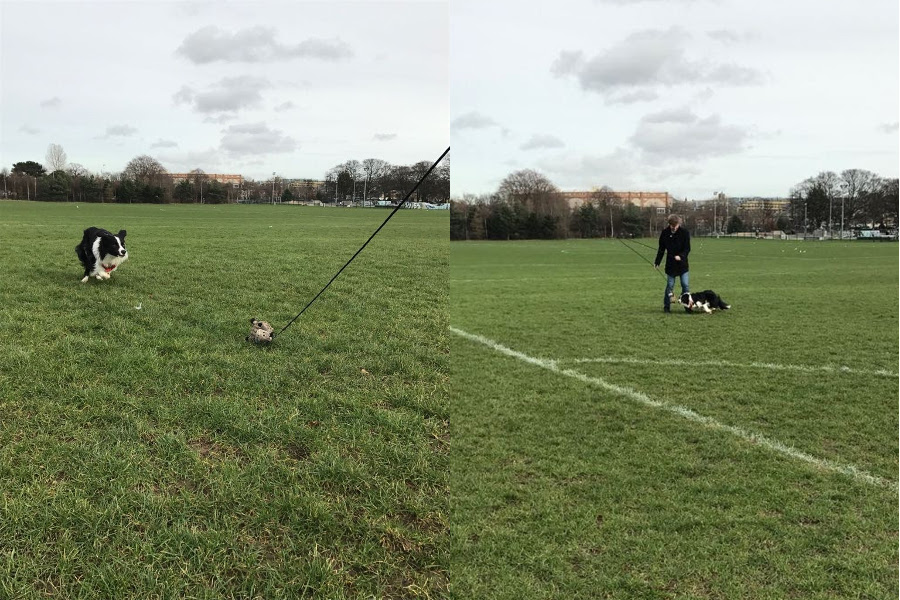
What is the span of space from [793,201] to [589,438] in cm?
4927

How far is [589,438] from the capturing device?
3553 mm

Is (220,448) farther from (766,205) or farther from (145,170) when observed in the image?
(766,205)

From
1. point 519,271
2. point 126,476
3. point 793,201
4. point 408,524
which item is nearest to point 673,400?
point 408,524

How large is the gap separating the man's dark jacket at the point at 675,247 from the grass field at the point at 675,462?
124 centimetres

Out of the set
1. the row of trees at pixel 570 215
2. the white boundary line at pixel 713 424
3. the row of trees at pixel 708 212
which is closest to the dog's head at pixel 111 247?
the white boundary line at pixel 713 424

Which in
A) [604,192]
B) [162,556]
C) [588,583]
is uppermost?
[604,192]

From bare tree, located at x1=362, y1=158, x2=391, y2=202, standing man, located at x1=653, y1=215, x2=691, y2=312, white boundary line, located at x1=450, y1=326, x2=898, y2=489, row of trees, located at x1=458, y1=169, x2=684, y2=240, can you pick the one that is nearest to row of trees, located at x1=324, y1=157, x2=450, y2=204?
bare tree, located at x1=362, y1=158, x2=391, y2=202

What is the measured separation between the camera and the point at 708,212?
36531 mm

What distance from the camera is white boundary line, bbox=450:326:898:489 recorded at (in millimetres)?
3059

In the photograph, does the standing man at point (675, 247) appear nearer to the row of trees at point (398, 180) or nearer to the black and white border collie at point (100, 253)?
the row of trees at point (398, 180)

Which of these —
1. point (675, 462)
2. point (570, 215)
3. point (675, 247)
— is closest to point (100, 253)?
point (675, 462)

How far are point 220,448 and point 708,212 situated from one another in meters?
37.8

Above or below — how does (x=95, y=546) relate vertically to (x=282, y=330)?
below

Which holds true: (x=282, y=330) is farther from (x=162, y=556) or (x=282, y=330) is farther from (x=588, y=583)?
(x=588, y=583)
